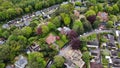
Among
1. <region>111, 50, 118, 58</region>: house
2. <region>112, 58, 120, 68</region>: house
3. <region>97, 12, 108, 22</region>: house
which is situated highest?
<region>97, 12, 108, 22</region>: house

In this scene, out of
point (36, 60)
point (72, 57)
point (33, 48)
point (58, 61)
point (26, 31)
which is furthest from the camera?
point (26, 31)

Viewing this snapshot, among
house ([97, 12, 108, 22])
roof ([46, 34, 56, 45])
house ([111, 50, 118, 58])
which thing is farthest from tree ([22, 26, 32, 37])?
house ([111, 50, 118, 58])

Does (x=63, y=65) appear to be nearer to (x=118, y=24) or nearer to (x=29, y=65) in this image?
(x=29, y=65)

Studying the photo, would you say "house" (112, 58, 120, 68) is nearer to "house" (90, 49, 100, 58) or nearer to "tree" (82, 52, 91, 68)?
"house" (90, 49, 100, 58)

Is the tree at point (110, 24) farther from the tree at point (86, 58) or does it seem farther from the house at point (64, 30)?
the tree at point (86, 58)

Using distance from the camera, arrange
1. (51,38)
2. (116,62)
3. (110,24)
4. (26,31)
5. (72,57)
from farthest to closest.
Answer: (110,24)
(26,31)
(51,38)
(116,62)
(72,57)

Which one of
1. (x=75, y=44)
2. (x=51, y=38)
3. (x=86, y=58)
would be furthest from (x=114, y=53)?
(x=51, y=38)

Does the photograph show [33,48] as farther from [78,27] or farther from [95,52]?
[95,52]
